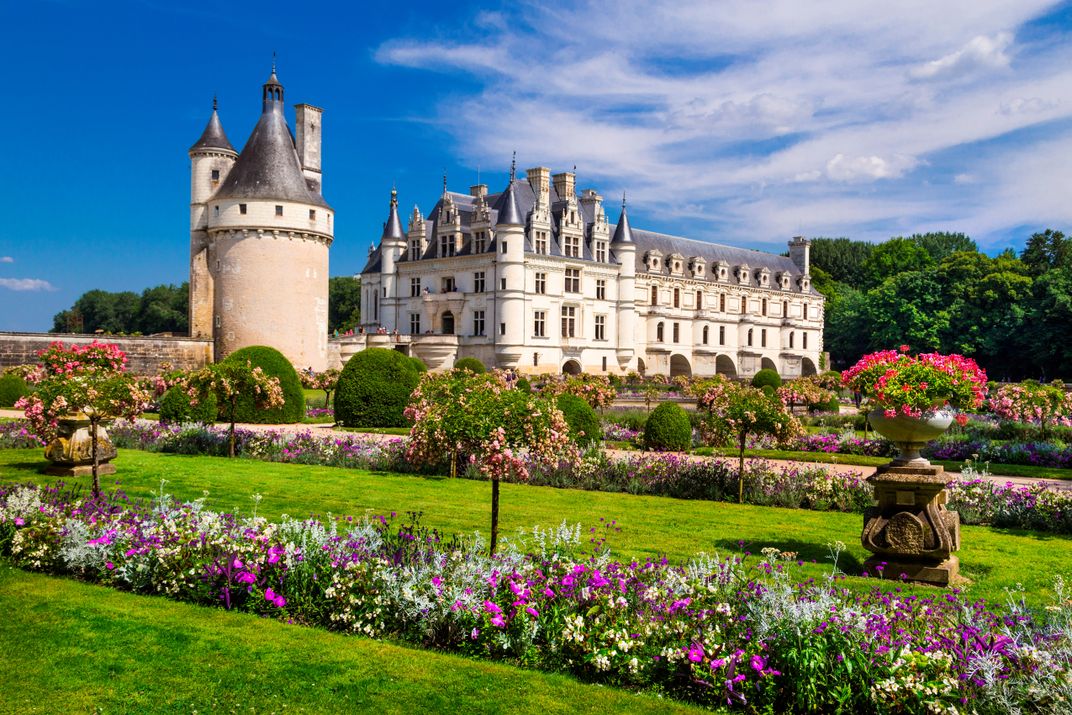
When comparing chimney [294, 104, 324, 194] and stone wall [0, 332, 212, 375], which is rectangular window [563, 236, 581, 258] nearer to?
chimney [294, 104, 324, 194]

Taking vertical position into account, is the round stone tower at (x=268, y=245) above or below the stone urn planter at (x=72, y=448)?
above

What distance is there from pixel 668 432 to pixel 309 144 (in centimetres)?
2779

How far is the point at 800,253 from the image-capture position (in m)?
66.5

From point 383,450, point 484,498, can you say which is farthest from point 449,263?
point 484,498

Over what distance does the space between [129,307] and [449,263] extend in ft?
171

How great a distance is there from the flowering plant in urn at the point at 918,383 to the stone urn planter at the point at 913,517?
12 centimetres

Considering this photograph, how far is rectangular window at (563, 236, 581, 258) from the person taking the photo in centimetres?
4629

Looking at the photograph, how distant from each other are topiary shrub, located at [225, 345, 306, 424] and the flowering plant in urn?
16917 millimetres

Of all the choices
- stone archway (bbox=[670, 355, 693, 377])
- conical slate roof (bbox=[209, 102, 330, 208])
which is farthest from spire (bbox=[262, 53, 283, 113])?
stone archway (bbox=[670, 355, 693, 377])

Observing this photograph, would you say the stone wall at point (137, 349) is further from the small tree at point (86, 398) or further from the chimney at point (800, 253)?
the chimney at point (800, 253)

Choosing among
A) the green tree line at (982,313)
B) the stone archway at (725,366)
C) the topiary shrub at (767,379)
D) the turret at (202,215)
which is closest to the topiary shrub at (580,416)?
the topiary shrub at (767,379)

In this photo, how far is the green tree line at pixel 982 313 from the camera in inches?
1941

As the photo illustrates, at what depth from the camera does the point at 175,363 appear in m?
35.2

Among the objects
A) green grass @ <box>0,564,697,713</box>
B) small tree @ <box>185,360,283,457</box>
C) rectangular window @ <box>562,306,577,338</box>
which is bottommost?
green grass @ <box>0,564,697,713</box>
